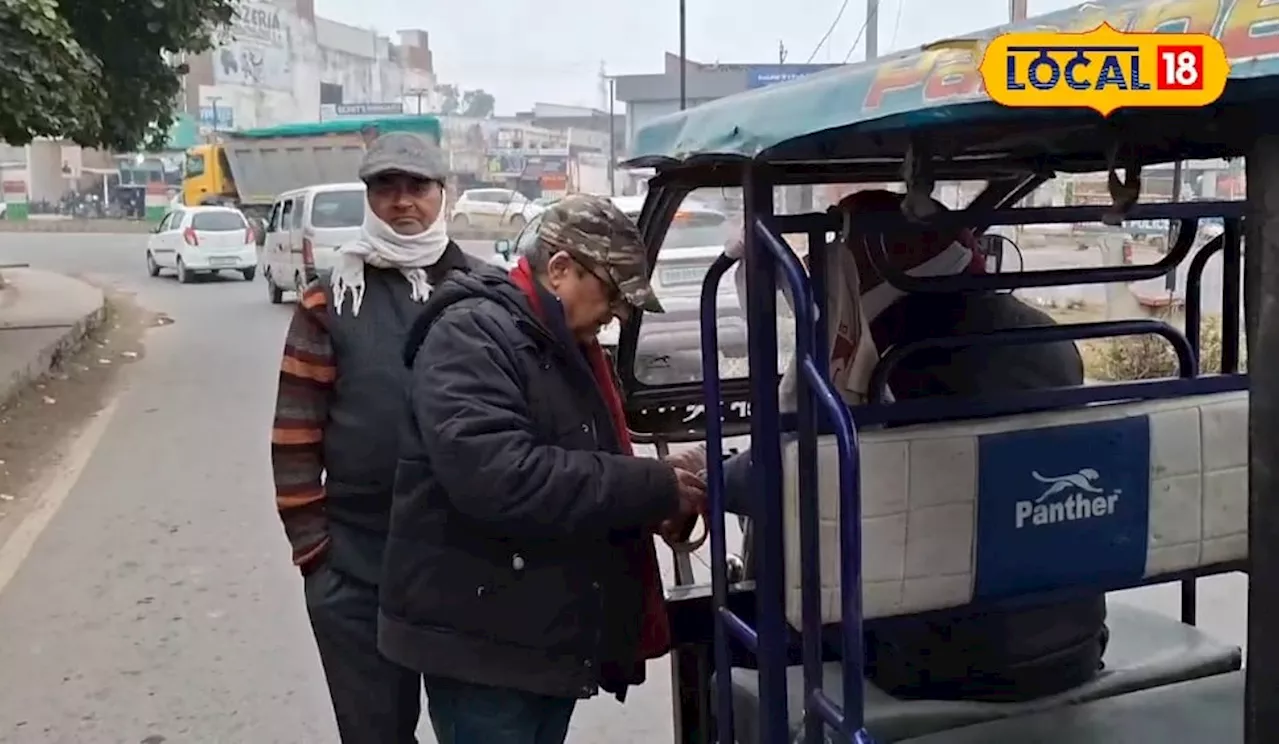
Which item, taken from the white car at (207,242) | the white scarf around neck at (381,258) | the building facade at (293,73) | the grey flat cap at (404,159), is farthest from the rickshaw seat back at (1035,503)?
the building facade at (293,73)

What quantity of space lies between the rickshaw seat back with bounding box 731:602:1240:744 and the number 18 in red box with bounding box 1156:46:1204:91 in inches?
51.9

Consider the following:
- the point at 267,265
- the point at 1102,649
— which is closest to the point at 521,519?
the point at 1102,649

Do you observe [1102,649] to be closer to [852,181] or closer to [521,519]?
[852,181]

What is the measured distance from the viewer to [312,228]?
1719 cm

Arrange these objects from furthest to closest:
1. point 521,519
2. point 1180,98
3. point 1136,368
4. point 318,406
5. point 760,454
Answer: point 1136,368 < point 318,406 < point 521,519 < point 760,454 < point 1180,98

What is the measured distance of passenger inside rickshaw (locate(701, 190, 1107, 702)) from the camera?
2426 mm

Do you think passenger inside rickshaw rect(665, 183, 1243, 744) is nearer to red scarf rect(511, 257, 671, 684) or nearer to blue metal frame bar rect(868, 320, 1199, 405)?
blue metal frame bar rect(868, 320, 1199, 405)

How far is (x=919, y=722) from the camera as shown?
2.57m

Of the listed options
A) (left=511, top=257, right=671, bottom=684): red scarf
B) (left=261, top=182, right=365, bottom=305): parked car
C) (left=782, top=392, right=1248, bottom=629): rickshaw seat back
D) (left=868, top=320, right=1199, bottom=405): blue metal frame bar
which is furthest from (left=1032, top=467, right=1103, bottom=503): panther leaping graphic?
(left=261, top=182, right=365, bottom=305): parked car

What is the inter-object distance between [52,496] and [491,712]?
6458mm

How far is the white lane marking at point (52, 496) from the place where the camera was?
262 inches

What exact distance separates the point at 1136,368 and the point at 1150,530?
6626 millimetres

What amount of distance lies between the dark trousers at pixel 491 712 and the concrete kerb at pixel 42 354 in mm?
9172

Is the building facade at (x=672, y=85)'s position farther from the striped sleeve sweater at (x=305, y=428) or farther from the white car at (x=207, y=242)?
the striped sleeve sweater at (x=305, y=428)
